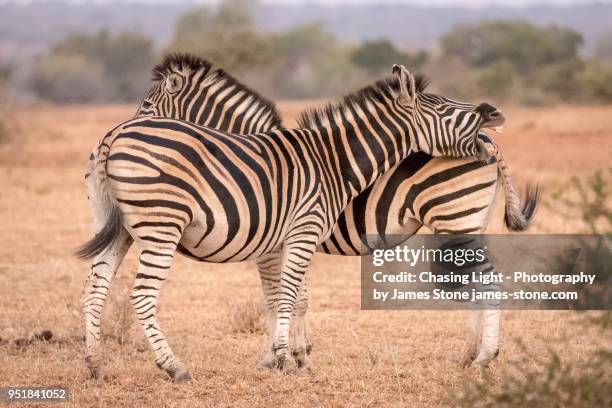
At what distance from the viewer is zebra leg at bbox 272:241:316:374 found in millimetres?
6684

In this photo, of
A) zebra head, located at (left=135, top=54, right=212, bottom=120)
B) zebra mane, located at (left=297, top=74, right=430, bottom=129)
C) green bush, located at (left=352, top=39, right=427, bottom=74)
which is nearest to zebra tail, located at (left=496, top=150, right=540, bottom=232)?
zebra mane, located at (left=297, top=74, right=430, bottom=129)

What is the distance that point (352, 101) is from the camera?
7211mm

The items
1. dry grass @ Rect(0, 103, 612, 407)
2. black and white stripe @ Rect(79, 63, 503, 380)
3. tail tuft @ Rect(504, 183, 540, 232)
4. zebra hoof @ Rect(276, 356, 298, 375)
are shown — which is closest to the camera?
black and white stripe @ Rect(79, 63, 503, 380)

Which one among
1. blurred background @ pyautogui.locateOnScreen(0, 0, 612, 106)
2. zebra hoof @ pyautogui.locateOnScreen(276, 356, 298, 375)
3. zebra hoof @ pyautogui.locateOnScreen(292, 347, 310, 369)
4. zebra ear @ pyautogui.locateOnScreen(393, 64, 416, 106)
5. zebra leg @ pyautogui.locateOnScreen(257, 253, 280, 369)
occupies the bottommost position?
zebra hoof @ pyautogui.locateOnScreen(276, 356, 298, 375)

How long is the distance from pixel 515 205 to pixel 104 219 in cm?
315

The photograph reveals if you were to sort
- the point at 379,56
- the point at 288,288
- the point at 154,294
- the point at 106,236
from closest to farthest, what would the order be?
the point at 106,236
the point at 154,294
the point at 288,288
the point at 379,56

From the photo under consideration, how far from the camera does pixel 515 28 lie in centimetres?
6038

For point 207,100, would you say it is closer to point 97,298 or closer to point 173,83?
point 173,83

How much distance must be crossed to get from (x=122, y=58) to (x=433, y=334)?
188 ft

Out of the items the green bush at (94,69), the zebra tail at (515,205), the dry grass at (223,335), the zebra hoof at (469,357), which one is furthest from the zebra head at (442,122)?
the green bush at (94,69)

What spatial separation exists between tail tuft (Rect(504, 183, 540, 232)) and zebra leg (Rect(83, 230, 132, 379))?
2.95 metres

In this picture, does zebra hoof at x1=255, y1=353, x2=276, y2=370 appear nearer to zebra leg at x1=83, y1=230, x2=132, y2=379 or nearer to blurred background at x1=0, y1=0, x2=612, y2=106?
zebra leg at x1=83, y1=230, x2=132, y2=379

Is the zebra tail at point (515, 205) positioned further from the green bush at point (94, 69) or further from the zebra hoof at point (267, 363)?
the green bush at point (94, 69)

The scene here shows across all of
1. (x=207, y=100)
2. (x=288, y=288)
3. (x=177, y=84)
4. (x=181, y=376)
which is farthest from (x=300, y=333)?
(x=177, y=84)
